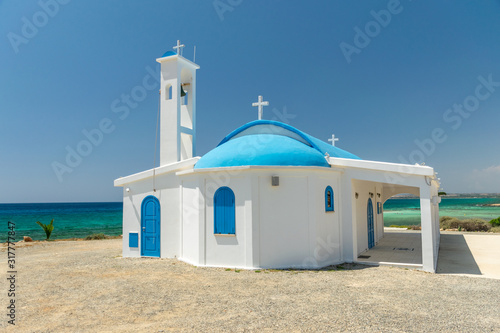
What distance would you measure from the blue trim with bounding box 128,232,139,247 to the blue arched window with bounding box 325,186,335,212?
728cm

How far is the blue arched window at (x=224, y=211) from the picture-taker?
10.2 meters

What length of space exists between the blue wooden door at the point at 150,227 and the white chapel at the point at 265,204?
0.04 metres

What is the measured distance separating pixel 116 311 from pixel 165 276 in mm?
2982

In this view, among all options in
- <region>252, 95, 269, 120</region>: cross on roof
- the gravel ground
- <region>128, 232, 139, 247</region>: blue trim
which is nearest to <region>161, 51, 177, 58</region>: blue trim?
<region>252, 95, 269, 120</region>: cross on roof

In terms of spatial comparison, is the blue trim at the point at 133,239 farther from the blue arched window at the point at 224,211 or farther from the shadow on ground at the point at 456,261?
the shadow on ground at the point at 456,261

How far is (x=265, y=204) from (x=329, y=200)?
229 cm

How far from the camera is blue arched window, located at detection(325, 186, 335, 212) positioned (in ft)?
35.2

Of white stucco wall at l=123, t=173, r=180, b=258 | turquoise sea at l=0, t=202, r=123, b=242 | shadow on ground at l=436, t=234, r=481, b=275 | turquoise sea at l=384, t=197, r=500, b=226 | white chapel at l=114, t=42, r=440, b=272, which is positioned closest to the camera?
white chapel at l=114, t=42, r=440, b=272

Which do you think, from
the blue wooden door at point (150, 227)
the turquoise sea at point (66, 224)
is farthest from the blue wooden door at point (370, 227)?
the turquoise sea at point (66, 224)

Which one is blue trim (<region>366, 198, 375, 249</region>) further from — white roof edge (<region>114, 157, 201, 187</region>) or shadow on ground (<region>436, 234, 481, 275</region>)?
white roof edge (<region>114, 157, 201, 187</region>)

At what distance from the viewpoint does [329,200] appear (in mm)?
10891

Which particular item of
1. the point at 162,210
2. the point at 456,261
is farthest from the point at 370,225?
the point at 162,210

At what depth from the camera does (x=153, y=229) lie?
12703 mm

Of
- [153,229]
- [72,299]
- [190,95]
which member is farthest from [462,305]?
[190,95]
